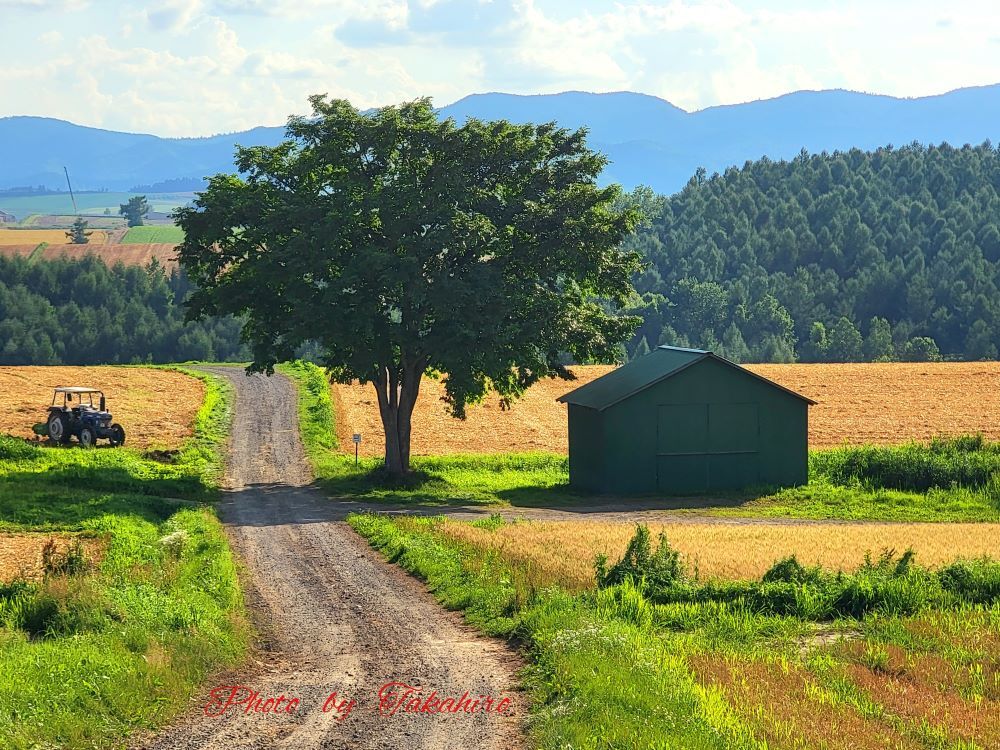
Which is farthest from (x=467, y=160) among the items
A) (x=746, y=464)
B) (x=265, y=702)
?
(x=265, y=702)

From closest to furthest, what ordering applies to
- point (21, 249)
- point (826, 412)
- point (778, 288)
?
point (826, 412)
point (778, 288)
point (21, 249)

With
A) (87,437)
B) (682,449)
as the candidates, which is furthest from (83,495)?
(682,449)

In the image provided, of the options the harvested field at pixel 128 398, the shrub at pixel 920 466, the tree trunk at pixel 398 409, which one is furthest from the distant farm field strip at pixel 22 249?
Answer: the shrub at pixel 920 466

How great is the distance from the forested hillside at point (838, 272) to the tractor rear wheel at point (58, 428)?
10511 cm

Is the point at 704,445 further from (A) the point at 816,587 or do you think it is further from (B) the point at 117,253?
(B) the point at 117,253

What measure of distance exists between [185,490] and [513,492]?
1193 centimetres

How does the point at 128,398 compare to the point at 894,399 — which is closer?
the point at 128,398

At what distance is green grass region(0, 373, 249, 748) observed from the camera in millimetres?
13875

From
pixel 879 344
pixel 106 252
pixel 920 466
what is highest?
pixel 106 252

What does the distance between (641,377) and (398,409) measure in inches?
367

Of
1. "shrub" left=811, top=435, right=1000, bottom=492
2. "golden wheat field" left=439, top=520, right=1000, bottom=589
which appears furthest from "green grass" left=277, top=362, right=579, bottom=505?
"shrub" left=811, top=435, right=1000, bottom=492

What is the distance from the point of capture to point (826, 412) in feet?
211

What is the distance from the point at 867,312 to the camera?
160 m

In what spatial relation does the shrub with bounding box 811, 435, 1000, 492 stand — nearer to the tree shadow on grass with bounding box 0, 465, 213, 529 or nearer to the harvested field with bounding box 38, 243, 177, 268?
the tree shadow on grass with bounding box 0, 465, 213, 529
